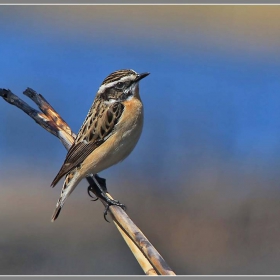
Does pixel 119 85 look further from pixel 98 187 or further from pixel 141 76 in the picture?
pixel 98 187

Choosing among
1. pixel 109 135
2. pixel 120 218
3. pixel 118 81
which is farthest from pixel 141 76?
pixel 120 218

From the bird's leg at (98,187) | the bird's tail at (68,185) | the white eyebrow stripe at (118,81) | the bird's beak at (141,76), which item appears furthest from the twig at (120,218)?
the bird's beak at (141,76)

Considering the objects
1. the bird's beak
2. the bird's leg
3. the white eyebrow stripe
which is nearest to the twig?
the bird's leg

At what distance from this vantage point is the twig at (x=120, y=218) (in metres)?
1.94

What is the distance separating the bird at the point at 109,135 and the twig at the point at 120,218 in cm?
11

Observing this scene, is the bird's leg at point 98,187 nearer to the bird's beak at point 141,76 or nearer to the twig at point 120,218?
the twig at point 120,218

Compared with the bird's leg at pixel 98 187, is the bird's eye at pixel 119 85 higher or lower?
higher

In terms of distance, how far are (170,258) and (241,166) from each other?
83cm

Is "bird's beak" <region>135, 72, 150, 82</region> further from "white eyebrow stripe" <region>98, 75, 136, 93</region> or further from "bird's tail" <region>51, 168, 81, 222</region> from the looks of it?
"bird's tail" <region>51, 168, 81, 222</region>

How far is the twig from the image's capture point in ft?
6.35

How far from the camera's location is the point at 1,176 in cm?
367

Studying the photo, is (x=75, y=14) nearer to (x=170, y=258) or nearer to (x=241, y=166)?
(x=241, y=166)

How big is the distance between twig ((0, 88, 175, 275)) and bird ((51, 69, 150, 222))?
11cm

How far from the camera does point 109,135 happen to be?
2.95 m
